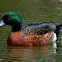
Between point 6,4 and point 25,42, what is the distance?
8.58m

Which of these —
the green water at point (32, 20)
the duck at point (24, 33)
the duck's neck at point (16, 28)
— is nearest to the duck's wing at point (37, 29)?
the duck at point (24, 33)

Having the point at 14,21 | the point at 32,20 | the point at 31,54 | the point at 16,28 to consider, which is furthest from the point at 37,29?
the point at 32,20

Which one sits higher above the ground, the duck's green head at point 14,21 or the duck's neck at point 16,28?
the duck's green head at point 14,21

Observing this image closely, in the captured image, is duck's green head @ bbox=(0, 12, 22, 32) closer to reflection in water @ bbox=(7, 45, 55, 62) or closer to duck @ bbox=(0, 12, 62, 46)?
duck @ bbox=(0, 12, 62, 46)

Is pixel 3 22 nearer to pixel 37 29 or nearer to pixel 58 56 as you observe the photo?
pixel 37 29

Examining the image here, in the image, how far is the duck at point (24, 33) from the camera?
36.0 feet

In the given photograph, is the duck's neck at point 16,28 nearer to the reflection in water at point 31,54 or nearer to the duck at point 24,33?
the duck at point 24,33

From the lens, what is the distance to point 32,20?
14.6m

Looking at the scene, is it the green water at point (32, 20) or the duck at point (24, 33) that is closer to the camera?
the green water at point (32, 20)

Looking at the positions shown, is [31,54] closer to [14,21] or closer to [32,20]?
[14,21]

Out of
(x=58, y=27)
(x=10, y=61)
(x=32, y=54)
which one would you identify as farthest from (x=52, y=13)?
(x=10, y=61)

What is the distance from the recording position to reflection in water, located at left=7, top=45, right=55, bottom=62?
9430 mm

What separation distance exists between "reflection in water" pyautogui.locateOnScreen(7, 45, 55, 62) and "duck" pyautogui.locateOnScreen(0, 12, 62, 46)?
0.76 feet

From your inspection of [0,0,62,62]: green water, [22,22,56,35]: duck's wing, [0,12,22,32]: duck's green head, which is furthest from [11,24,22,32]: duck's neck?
[0,0,62,62]: green water
